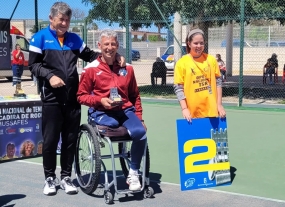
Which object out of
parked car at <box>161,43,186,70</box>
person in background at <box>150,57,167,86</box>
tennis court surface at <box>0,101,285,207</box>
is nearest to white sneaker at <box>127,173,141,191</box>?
tennis court surface at <box>0,101,285,207</box>

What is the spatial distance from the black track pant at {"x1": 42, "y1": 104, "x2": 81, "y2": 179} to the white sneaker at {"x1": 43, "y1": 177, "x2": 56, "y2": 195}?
5 cm

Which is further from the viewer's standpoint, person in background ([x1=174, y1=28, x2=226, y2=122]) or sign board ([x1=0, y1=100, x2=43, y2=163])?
sign board ([x1=0, y1=100, x2=43, y2=163])

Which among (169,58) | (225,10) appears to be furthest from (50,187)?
(169,58)

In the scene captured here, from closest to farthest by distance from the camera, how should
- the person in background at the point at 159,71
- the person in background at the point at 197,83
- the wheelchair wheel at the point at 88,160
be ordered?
1. the wheelchair wheel at the point at 88,160
2. the person in background at the point at 197,83
3. the person in background at the point at 159,71

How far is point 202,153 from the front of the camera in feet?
17.5

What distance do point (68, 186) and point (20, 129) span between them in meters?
1.25

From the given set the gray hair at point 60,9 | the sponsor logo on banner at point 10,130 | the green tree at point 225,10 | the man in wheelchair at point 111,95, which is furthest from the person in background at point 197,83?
the green tree at point 225,10

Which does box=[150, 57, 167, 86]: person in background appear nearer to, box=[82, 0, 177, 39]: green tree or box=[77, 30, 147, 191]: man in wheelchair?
box=[82, 0, 177, 39]: green tree

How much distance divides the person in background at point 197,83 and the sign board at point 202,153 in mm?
208

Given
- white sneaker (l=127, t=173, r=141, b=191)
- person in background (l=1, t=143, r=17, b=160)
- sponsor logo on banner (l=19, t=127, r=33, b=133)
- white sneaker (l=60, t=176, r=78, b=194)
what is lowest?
white sneaker (l=60, t=176, r=78, b=194)

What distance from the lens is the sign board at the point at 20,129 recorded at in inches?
241

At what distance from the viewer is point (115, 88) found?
5.06 metres

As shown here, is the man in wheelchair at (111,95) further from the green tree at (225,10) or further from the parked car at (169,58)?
the parked car at (169,58)

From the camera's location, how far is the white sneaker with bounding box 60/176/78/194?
210 inches
